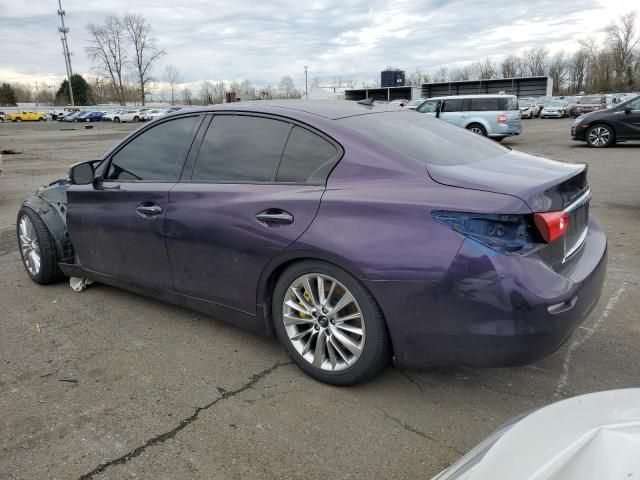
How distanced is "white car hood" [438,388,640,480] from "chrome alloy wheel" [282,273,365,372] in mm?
1275

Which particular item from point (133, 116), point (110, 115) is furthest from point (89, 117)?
point (133, 116)

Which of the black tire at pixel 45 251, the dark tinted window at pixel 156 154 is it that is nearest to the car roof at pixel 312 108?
the dark tinted window at pixel 156 154

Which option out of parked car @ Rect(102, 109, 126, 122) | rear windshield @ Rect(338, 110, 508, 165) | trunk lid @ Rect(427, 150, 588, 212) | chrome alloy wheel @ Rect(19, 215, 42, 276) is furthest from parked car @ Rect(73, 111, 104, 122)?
trunk lid @ Rect(427, 150, 588, 212)

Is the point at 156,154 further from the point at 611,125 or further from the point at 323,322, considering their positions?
the point at 611,125

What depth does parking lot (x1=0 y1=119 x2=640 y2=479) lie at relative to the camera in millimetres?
2428

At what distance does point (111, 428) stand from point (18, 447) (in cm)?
42

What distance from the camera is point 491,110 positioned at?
1856 centimetres

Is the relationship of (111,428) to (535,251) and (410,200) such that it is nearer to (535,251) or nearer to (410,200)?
(410,200)

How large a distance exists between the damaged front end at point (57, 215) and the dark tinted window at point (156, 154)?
0.82m

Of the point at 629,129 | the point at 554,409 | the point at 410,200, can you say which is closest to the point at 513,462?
the point at 554,409

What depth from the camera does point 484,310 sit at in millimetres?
2387

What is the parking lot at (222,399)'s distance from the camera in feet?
7.97

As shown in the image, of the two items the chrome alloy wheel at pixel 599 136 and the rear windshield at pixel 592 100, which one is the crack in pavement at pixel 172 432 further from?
the rear windshield at pixel 592 100

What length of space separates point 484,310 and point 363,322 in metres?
0.63
